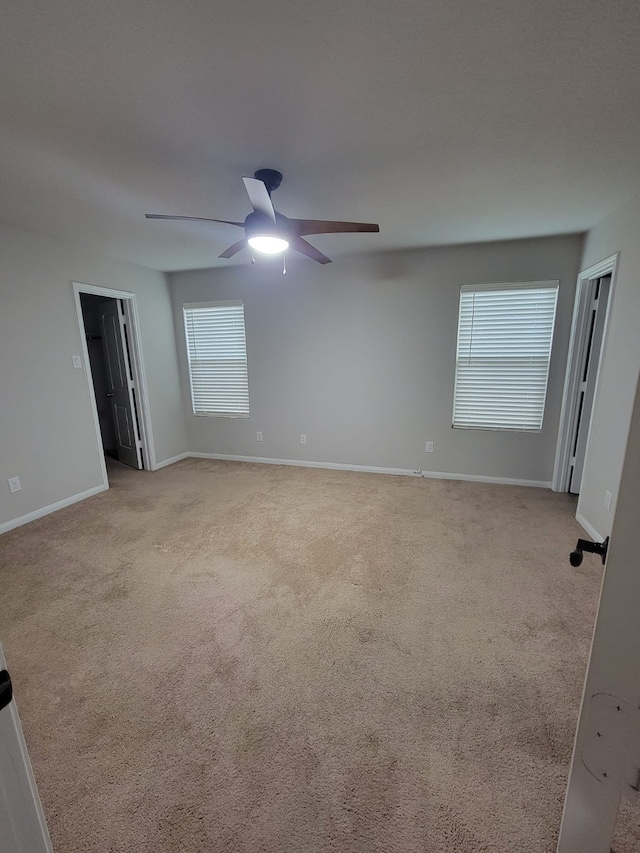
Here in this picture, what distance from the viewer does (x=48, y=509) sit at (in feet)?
11.0

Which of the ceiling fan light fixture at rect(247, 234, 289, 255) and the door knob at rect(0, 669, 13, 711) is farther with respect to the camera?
the ceiling fan light fixture at rect(247, 234, 289, 255)

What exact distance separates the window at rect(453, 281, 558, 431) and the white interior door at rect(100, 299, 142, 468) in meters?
3.83

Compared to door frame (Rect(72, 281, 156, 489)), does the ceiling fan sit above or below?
above

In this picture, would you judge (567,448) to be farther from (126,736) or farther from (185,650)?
(126,736)

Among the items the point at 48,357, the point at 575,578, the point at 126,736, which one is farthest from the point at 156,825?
the point at 48,357

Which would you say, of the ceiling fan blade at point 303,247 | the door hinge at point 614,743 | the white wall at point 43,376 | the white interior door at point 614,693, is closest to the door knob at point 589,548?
the white interior door at point 614,693

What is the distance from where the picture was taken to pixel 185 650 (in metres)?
1.79

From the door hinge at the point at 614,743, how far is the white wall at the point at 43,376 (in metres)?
3.92

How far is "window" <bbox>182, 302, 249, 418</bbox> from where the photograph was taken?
4.55m

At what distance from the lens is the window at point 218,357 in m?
4.55

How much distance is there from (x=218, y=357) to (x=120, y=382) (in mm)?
1234

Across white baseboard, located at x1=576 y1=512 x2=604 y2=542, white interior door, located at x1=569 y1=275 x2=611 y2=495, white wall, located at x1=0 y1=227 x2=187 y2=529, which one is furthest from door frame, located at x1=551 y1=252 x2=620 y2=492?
white wall, located at x1=0 y1=227 x2=187 y2=529

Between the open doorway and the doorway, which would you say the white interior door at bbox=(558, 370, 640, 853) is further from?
the doorway

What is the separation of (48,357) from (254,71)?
305 cm
